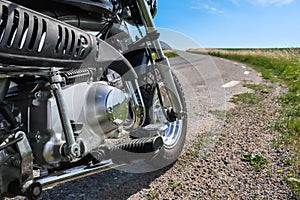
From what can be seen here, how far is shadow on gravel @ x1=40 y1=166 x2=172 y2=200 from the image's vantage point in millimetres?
2307

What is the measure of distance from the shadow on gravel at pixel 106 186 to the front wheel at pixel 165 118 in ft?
0.39

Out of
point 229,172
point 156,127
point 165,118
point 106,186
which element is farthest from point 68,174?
point 229,172

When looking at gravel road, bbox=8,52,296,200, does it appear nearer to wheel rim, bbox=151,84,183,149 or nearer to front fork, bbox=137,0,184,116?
wheel rim, bbox=151,84,183,149

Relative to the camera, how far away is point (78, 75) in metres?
1.82

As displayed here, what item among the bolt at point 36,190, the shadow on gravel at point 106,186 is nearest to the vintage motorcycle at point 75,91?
the bolt at point 36,190

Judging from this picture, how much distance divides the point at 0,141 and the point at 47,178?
0.37m

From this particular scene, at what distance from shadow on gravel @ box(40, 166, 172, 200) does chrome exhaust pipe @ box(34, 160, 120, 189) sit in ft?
1.27

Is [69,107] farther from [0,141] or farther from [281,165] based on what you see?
[281,165]

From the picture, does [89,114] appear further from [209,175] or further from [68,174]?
[209,175]

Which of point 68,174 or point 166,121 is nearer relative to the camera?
point 68,174

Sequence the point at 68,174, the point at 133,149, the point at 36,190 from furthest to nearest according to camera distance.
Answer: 1. the point at 133,149
2. the point at 68,174
3. the point at 36,190

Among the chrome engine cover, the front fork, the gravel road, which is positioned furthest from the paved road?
the chrome engine cover

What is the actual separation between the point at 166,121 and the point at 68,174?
118 cm

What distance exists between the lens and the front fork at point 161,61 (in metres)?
2.46
